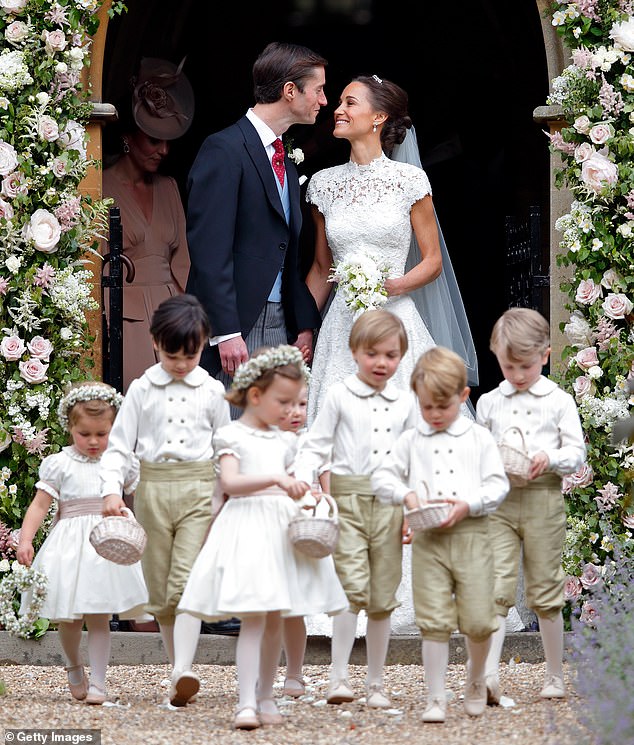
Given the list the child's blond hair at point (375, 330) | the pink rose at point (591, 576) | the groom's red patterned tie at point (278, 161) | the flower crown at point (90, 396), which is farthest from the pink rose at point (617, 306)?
the flower crown at point (90, 396)

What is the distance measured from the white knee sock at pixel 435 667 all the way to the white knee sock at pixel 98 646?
1.18 metres

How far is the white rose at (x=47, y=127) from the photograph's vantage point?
6.55 m

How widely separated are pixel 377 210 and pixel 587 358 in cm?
115

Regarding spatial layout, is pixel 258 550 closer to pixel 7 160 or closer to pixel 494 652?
pixel 494 652

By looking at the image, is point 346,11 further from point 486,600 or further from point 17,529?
point 486,600

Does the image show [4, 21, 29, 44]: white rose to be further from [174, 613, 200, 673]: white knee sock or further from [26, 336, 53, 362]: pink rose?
[174, 613, 200, 673]: white knee sock

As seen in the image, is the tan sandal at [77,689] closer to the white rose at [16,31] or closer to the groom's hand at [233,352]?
the groom's hand at [233,352]

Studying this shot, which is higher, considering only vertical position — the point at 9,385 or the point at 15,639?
the point at 9,385

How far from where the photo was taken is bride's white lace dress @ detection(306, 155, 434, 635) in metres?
6.70

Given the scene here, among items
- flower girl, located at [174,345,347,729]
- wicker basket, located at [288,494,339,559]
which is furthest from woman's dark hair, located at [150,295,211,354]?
wicker basket, located at [288,494,339,559]

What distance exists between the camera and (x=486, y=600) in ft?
15.8

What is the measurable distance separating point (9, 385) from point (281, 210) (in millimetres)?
1415

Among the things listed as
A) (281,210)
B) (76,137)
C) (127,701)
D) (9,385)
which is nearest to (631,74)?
(281,210)

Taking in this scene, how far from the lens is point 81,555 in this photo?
532cm
